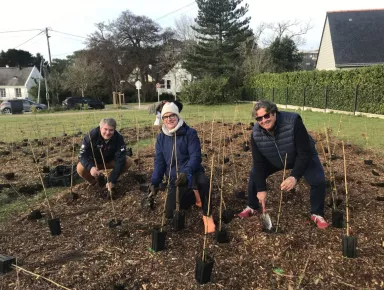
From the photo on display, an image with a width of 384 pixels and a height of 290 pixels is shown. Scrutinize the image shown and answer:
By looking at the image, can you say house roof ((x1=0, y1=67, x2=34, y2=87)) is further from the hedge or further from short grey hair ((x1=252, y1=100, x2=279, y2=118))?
short grey hair ((x1=252, y1=100, x2=279, y2=118))

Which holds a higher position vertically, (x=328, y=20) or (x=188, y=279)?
(x=328, y=20)

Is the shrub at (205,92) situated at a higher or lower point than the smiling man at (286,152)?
higher

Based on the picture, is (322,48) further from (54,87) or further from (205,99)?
(54,87)

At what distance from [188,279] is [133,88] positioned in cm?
3869

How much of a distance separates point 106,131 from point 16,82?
166 ft

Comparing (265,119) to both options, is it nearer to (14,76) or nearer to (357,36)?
(357,36)

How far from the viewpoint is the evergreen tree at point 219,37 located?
2712 centimetres

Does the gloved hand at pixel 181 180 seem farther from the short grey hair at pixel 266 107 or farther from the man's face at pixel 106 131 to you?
the man's face at pixel 106 131

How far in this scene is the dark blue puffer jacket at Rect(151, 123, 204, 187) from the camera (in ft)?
9.50

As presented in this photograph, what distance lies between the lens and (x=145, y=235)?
268 centimetres

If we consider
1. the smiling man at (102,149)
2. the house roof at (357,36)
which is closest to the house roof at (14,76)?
the house roof at (357,36)

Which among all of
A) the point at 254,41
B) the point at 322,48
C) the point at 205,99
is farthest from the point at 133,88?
the point at 322,48

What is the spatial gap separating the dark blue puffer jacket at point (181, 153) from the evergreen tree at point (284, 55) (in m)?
27.7

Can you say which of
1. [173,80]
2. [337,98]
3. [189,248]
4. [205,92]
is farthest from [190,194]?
[173,80]
